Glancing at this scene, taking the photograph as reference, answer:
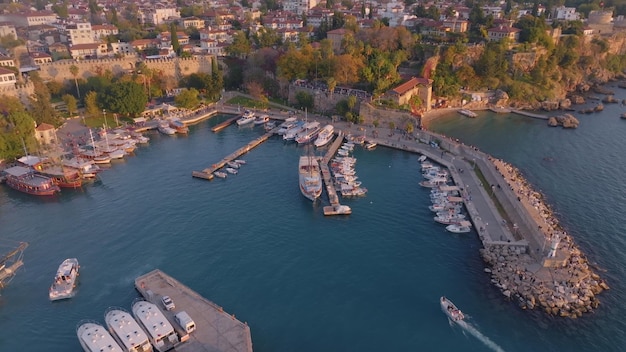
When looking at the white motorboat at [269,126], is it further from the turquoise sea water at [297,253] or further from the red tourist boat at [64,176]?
the red tourist boat at [64,176]

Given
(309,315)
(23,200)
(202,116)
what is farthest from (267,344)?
(202,116)

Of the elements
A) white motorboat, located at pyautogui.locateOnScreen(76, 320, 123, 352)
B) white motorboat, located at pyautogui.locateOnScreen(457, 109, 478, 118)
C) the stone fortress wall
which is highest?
the stone fortress wall

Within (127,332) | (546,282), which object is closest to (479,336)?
(546,282)

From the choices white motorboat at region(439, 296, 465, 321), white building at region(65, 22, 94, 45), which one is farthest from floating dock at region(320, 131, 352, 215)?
white building at region(65, 22, 94, 45)

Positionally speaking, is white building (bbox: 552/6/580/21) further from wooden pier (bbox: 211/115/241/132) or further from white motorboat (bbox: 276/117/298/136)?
wooden pier (bbox: 211/115/241/132)

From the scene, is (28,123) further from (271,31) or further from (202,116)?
(271,31)

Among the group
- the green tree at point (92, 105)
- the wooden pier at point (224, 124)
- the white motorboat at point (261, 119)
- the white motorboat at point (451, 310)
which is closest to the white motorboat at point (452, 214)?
the white motorboat at point (451, 310)
